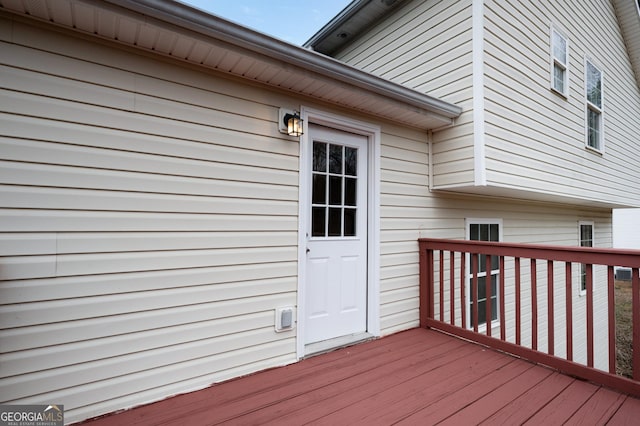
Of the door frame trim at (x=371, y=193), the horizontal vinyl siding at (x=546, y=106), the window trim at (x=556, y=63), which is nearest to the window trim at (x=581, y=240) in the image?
the horizontal vinyl siding at (x=546, y=106)

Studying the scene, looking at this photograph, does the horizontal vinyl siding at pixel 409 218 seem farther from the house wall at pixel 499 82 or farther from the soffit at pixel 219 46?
the soffit at pixel 219 46

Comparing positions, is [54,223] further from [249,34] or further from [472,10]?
[472,10]

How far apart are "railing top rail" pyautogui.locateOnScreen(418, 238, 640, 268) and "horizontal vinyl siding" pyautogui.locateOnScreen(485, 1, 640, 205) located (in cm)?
74

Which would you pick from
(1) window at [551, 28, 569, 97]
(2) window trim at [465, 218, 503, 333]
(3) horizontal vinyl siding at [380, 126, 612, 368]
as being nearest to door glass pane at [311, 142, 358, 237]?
(3) horizontal vinyl siding at [380, 126, 612, 368]

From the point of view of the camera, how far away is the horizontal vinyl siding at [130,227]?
1.79 metres

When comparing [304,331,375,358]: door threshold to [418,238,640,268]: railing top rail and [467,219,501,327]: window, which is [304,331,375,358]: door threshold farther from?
[467,219,501,327]: window

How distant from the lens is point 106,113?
A: 2010 mm

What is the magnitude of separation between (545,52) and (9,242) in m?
5.89

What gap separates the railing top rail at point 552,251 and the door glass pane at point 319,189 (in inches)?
53.6

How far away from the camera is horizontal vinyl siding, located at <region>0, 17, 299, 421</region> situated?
179 centimetres

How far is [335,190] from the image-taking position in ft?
10.4

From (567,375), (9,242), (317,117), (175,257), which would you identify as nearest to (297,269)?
(175,257)

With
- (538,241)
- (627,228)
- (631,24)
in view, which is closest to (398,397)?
(538,241)

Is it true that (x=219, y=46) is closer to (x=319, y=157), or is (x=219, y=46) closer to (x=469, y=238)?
(x=319, y=157)
